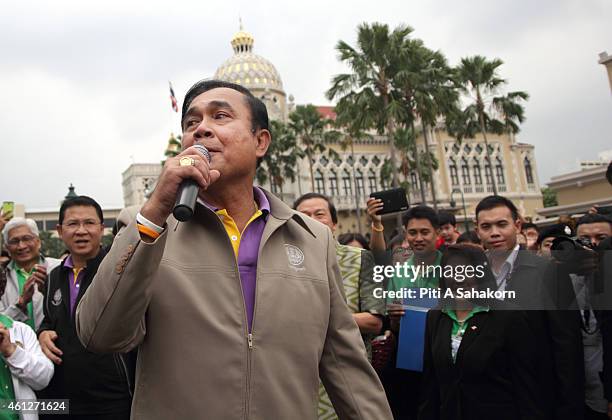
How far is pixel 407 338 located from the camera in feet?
13.2

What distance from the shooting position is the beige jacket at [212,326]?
1.59 m

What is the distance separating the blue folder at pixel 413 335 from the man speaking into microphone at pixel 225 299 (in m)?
1.96

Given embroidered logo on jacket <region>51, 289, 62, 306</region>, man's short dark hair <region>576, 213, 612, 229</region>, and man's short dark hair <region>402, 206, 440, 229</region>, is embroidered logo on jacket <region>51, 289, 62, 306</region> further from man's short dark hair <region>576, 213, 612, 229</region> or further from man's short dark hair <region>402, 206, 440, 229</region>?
man's short dark hair <region>576, 213, 612, 229</region>

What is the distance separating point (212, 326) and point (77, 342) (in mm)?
2542

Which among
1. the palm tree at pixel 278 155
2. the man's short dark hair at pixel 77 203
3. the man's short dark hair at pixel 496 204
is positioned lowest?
A: the man's short dark hair at pixel 496 204

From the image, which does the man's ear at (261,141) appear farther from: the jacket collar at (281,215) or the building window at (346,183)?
the building window at (346,183)

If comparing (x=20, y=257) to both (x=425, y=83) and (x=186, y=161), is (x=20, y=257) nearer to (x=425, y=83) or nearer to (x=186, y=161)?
(x=186, y=161)

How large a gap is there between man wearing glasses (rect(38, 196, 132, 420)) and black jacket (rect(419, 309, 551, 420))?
85.0 inches

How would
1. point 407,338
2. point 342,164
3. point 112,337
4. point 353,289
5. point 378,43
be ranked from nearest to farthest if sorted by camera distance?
1. point 112,337
2. point 353,289
3. point 407,338
4. point 378,43
5. point 342,164

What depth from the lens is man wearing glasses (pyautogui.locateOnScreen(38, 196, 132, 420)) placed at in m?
3.69

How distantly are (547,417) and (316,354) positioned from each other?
88.7 inches

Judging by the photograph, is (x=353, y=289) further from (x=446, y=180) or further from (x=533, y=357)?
(x=446, y=180)

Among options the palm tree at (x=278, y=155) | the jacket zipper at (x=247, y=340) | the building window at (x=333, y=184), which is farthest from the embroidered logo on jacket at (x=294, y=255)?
the building window at (x=333, y=184)

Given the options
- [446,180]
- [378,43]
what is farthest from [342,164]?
[378,43]
